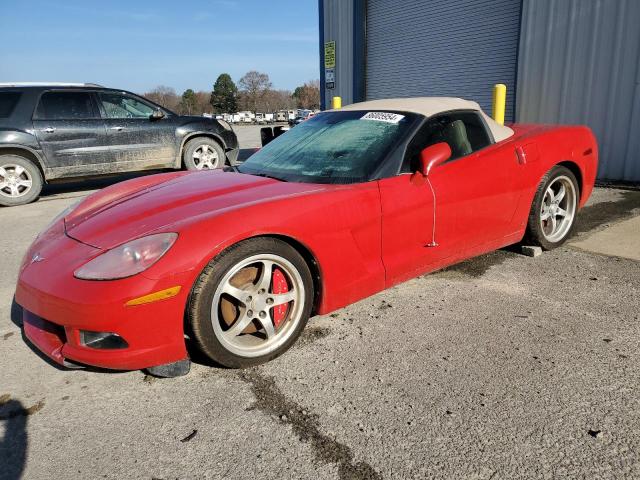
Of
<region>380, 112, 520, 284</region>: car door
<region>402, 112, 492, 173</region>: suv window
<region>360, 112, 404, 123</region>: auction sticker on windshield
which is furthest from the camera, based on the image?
<region>360, 112, 404, 123</region>: auction sticker on windshield

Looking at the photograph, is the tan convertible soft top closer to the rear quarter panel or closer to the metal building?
the rear quarter panel

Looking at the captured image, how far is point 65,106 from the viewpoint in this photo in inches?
Result: 272

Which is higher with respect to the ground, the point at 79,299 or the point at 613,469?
the point at 79,299

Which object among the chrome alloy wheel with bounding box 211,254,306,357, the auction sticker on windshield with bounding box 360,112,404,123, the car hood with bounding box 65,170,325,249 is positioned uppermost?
the auction sticker on windshield with bounding box 360,112,404,123

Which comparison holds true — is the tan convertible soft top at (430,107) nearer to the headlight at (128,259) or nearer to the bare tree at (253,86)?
the headlight at (128,259)

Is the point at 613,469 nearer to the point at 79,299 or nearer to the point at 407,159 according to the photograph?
the point at 407,159

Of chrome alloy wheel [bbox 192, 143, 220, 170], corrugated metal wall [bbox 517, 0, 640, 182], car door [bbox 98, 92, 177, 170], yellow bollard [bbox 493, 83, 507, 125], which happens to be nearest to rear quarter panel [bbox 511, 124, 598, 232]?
corrugated metal wall [bbox 517, 0, 640, 182]

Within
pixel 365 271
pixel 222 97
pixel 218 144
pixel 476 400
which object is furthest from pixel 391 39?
pixel 222 97

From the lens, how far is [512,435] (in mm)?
1771

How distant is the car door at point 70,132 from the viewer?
22.1 feet

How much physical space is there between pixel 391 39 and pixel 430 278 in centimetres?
954

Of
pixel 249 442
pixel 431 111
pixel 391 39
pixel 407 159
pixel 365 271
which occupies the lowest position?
pixel 249 442

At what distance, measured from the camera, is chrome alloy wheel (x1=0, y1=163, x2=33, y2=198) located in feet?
21.8

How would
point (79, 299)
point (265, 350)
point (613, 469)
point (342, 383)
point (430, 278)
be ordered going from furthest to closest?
point (430, 278), point (265, 350), point (342, 383), point (79, 299), point (613, 469)
